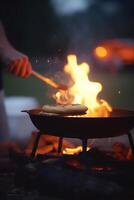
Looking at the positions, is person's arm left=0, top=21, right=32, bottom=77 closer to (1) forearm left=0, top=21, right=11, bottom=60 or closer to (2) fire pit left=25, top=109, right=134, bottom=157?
(1) forearm left=0, top=21, right=11, bottom=60

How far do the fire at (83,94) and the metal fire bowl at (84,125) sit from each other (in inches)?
24.0

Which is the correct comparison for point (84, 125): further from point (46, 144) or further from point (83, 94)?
point (46, 144)

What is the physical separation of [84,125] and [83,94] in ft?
3.77

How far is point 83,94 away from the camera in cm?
513

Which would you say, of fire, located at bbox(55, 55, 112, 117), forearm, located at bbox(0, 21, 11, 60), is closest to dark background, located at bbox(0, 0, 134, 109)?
forearm, located at bbox(0, 21, 11, 60)

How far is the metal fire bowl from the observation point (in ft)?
13.1

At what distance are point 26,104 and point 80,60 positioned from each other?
103 cm

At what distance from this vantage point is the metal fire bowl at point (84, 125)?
3996 mm

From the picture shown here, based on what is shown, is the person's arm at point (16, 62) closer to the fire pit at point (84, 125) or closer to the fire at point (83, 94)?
the fire at point (83, 94)

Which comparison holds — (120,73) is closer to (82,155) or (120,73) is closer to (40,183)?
(82,155)

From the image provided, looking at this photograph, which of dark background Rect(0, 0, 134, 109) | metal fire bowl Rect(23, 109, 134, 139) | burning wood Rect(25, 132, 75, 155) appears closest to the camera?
metal fire bowl Rect(23, 109, 134, 139)

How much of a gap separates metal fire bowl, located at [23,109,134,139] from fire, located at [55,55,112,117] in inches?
24.0

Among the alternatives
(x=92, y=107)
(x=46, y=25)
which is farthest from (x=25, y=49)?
(x=92, y=107)

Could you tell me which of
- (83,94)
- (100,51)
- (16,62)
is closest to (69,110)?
(83,94)
